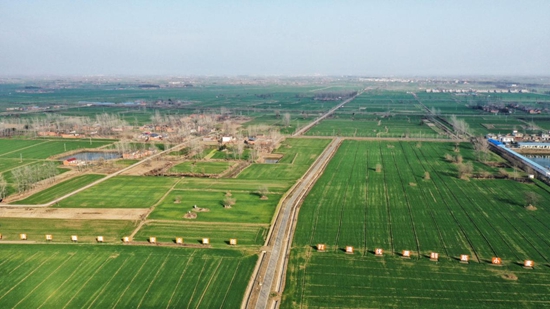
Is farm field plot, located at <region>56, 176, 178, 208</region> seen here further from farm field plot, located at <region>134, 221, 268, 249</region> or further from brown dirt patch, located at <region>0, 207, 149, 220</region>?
farm field plot, located at <region>134, 221, 268, 249</region>

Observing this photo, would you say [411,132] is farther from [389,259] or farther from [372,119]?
[389,259]

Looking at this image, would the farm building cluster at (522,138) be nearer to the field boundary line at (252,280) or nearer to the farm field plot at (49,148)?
the field boundary line at (252,280)

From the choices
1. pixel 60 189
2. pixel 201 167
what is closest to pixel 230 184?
pixel 201 167

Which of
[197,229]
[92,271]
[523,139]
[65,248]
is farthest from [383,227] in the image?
[523,139]

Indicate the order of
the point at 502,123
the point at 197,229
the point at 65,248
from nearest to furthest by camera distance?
the point at 65,248, the point at 197,229, the point at 502,123

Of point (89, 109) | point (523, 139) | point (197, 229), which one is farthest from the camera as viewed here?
point (89, 109)

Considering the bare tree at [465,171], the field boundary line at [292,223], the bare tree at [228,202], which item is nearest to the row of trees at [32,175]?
the bare tree at [228,202]
